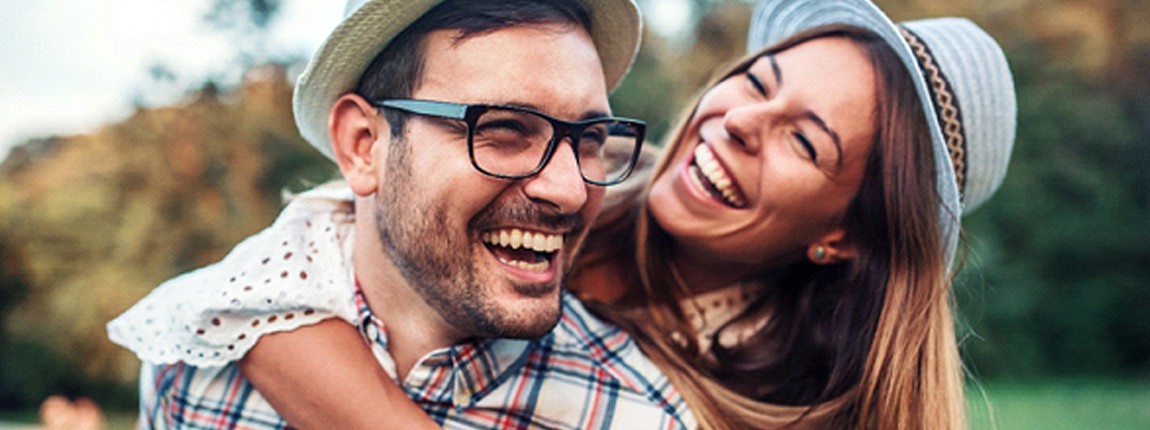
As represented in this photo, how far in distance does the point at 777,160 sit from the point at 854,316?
48 centimetres

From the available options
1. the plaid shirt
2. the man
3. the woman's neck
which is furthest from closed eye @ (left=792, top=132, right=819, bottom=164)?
the plaid shirt

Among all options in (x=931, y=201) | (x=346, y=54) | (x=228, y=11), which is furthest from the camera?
(x=228, y=11)

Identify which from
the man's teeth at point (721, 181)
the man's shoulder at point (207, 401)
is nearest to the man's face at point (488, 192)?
the man's shoulder at point (207, 401)

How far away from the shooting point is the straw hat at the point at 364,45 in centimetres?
185

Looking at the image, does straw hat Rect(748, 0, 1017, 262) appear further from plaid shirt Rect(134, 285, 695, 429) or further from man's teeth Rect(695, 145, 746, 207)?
plaid shirt Rect(134, 285, 695, 429)

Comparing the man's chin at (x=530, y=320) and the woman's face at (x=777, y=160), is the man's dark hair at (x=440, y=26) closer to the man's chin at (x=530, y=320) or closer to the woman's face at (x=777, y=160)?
the man's chin at (x=530, y=320)

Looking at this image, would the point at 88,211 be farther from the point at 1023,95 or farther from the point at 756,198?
the point at 1023,95

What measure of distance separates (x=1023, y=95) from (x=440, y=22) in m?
9.30

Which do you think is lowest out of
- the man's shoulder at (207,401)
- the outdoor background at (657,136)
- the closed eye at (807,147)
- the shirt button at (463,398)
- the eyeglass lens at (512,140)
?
the outdoor background at (657,136)

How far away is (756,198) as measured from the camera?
2475 mm

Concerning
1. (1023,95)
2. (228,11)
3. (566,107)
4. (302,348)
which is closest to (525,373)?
(302,348)

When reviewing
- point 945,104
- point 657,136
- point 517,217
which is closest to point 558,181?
point 517,217

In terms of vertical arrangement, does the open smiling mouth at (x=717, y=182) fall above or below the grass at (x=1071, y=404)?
above

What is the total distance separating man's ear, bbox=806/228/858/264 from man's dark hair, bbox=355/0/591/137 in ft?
3.51
